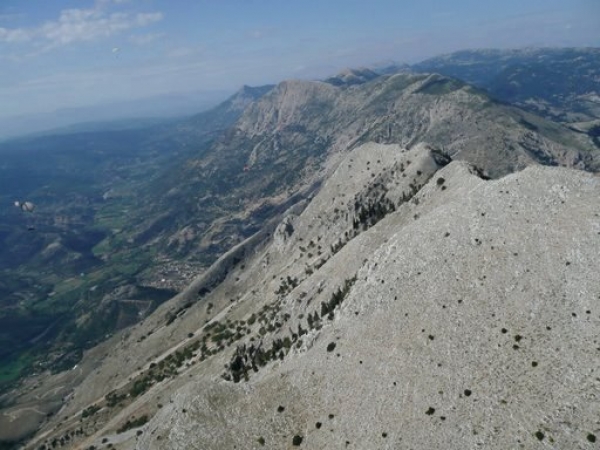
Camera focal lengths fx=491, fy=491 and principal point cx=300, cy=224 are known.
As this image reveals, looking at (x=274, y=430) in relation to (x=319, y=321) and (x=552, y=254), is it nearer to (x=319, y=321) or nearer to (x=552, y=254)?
(x=319, y=321)

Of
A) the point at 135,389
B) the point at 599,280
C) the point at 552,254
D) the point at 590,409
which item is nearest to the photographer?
the point at 590,409

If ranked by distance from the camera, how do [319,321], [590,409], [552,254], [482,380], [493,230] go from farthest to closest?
1. [319,321]
2. [493,230]
3. [552,254]
4. [482,380]
5. [590,409]

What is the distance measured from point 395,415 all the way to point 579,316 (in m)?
31.2

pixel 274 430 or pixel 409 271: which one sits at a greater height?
pixel 409 271

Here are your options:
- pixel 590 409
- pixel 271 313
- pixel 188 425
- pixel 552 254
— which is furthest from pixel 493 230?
pixel 271 313

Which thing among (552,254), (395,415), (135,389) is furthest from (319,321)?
(135,389)

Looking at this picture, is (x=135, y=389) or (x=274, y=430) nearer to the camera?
(x=274, y=430)

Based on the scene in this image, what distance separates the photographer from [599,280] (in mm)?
76562

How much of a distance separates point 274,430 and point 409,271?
3861 cm

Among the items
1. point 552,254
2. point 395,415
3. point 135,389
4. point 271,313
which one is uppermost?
point 552,254

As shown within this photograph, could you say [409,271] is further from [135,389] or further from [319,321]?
[135,389]

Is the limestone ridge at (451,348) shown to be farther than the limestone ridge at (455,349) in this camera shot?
Yes

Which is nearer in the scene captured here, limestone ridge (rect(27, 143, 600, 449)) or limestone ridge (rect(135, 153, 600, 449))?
limestone ridge (rect(135, 153, 600, 449))

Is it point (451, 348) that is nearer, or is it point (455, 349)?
point (455, 349)
